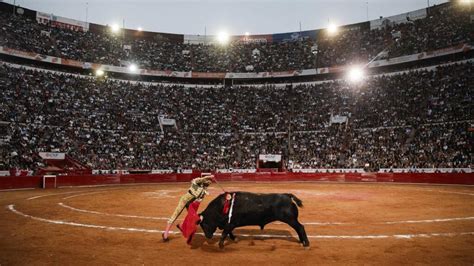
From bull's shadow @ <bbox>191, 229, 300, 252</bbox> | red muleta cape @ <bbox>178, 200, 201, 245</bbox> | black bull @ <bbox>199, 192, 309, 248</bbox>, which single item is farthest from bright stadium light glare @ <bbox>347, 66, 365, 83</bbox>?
red muleta cape @ <bbox>178, 200, 201, 245</bbox>

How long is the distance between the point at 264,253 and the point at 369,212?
7.68 metres

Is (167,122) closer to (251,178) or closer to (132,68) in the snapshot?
(132,68)

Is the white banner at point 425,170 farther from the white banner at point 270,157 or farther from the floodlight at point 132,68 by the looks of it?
the floodlight at point 132,68

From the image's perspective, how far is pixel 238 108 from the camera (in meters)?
51.7

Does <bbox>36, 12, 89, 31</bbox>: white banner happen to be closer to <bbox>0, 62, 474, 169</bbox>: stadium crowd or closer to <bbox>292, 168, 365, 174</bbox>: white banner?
<bbox>0, 62, 474, 169</bbox>: stadium crowd

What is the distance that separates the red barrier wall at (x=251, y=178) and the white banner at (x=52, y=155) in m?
5.71

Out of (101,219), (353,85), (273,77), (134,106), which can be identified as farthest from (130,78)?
(101,219)

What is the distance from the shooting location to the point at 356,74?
50.4 metres

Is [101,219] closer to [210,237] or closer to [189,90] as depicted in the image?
[210,237]

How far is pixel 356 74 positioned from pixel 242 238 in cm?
4666

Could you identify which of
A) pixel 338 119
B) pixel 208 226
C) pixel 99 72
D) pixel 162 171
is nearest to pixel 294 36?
pixel 338 119

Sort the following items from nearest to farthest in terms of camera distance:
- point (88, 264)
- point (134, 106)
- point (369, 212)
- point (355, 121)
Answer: point (88, 264)
point (369, 212)
point (355, 121)
point (134, 106)

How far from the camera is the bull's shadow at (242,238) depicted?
26.7 feet

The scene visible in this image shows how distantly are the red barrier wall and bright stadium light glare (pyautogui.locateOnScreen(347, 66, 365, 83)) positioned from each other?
20.5 meters
